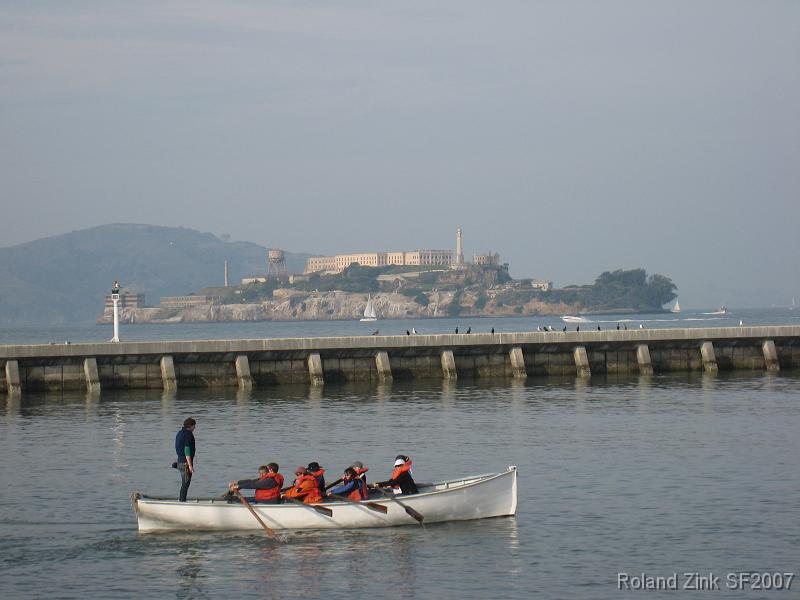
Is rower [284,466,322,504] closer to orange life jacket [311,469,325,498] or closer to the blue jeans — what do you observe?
orange life jacket [311,469,325,498]

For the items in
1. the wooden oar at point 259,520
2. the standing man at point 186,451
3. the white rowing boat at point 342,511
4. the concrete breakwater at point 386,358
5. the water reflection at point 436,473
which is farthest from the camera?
the concrete breakwater at point 386,358

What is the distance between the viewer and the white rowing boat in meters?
28.0

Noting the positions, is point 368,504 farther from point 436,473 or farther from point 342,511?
point 436,473

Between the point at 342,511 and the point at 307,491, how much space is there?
975 mm

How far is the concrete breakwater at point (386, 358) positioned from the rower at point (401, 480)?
34.7 meters

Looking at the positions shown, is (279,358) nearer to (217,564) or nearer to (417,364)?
(417,364)

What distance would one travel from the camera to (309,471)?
93.5 feet

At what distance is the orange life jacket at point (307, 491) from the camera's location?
93.1 feet

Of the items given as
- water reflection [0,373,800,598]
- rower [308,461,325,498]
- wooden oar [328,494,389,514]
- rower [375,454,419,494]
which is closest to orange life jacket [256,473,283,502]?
rower [308,461,325,498]

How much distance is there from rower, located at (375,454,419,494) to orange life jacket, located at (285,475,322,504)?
1645 mm

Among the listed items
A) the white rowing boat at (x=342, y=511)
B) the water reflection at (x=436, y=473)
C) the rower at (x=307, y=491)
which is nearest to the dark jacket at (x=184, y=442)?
the white rowing boat at (x=342, y=511)

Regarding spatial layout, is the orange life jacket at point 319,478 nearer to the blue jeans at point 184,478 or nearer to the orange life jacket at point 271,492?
the orange life jacket at point 271,492

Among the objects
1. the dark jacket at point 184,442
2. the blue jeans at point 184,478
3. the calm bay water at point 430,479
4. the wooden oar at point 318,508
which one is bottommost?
the calm bay water at point 430,479

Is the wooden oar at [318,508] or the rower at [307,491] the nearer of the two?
the wooden oar at [318,508]
